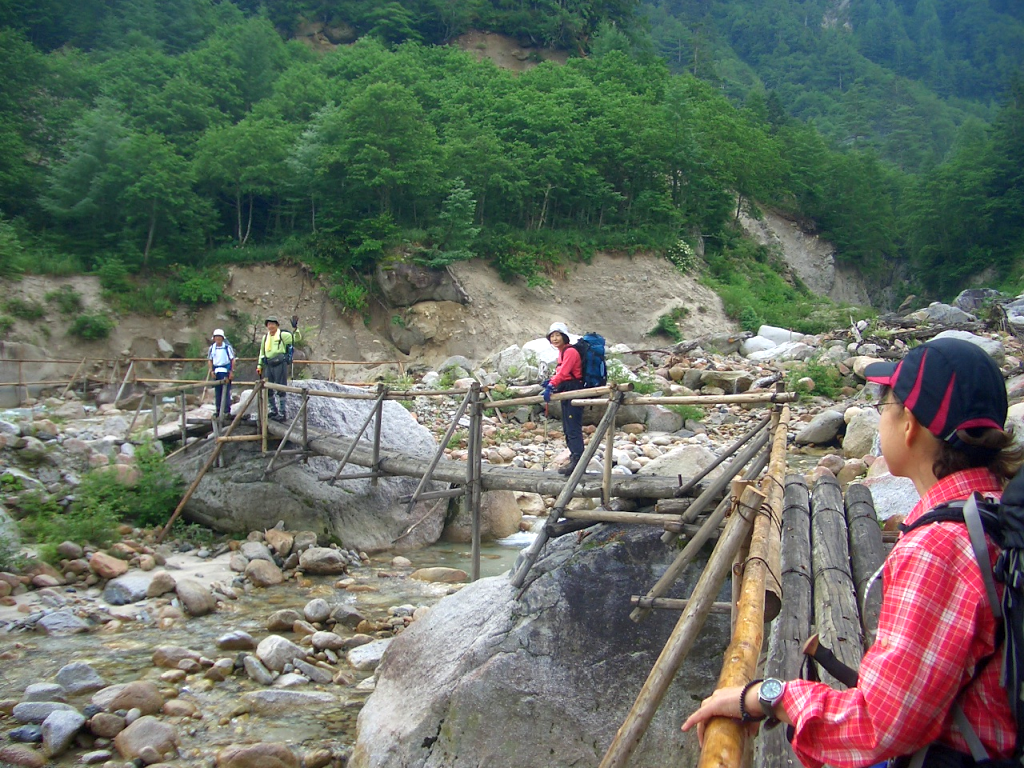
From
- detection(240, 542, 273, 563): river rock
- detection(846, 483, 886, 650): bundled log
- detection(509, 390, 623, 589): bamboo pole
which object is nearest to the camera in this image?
detection(846, 483, 886, 650): bundled log

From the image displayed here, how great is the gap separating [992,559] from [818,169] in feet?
144

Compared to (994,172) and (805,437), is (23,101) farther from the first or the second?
(994,172)

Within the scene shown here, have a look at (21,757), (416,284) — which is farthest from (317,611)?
(416,284)

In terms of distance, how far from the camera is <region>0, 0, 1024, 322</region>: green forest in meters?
24.0

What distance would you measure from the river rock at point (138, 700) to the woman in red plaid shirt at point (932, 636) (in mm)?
5336

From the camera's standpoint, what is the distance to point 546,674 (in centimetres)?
445

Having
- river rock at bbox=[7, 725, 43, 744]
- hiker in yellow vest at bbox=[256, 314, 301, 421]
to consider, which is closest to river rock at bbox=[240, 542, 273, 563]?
hiker in yellow vest at bbox=[256, 314, 301, 421]

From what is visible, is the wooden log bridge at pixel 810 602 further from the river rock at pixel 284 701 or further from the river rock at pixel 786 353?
the river rock at pixel 786 353

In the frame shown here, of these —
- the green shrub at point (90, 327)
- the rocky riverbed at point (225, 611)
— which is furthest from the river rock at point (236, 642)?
the green shrub at point (90, 327)

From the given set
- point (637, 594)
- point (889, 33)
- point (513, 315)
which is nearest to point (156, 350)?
point (513, 315)

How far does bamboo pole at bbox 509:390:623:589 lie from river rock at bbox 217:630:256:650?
3099mm

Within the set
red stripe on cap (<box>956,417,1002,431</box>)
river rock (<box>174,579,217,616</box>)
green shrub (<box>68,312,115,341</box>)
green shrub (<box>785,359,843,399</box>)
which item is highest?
red stripe on cap (<box>956,417,1002,431</box>)

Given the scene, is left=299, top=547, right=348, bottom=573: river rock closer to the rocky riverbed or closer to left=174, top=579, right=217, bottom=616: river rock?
the rocky riverbed

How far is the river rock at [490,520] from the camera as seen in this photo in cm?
1028
